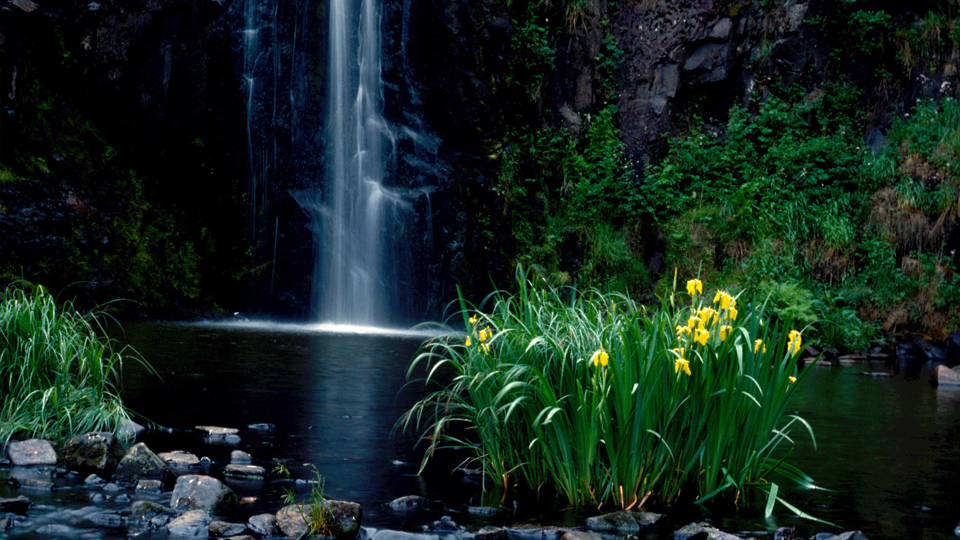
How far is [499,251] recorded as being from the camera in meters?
17.4

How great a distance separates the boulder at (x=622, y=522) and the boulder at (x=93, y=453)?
2770mm

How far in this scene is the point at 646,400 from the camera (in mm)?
3613

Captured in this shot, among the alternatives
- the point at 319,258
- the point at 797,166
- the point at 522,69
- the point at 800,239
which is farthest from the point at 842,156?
the point at 319,258

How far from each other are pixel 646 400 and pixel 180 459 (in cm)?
286

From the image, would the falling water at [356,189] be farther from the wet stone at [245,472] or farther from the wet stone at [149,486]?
the wet stone at [149,486]

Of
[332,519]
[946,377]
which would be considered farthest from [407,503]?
[946,377]

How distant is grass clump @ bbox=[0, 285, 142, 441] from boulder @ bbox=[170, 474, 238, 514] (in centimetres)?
158

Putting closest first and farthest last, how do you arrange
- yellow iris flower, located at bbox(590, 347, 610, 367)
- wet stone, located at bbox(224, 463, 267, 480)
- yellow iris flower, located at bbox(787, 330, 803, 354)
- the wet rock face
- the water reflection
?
yellow iris flower, located at bbox(590, 347, 610, 367)
yellow iris flower, located at bbox(787, 330, 803, 354)
the water reflection
wet stone, located at bbox(224, 463, 267, 480)
the wet rock face

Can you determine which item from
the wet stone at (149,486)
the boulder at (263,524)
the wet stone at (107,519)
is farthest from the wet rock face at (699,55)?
the wet stone at (107,519)

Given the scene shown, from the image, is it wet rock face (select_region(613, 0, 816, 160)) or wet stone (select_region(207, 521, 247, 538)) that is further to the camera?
wet rock face (select_region(613, 0, 816, 160))

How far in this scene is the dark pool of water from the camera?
3.91 metres

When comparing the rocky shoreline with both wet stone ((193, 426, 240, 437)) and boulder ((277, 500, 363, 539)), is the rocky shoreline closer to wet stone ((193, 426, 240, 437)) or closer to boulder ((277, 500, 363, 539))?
boulder ((277, 500, 363, 539))

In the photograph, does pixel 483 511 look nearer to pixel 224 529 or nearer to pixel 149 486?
pixel 224 529

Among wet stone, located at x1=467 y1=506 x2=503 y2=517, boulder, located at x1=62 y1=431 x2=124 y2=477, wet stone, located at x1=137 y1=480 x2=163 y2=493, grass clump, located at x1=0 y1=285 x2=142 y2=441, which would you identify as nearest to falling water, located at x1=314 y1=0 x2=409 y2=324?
grass clump, located at x1=0 y1=285 x2=142 y2=441
